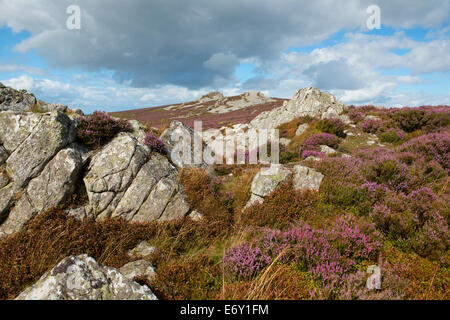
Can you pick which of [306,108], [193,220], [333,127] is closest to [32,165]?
[193,220]

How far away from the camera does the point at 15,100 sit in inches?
332

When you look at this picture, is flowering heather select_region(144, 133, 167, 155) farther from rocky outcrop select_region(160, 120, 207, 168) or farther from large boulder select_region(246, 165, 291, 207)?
large boulder select_region(246, 165, 291, 207)

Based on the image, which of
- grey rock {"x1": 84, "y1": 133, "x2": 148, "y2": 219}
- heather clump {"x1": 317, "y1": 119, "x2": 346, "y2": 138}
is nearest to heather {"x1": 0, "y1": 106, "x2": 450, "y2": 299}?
grey rock {"x1": 84, "y1": 133, "x2": 148, "y2": 219}

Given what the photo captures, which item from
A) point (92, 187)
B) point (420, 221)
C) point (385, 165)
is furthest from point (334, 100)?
point (92, 187)

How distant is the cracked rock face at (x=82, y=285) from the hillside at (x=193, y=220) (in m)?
0.02

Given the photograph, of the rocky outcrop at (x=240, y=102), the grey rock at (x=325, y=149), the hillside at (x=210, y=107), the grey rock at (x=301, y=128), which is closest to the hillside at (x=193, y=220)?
the grey rock at (x=325, y=149)

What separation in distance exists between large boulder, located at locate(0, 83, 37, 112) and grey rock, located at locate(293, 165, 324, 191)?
1027cm

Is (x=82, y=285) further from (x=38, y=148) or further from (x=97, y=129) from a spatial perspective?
(x=97, y=129)

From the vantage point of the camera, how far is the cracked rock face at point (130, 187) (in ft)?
22.0

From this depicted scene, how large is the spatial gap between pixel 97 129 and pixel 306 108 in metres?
20.8

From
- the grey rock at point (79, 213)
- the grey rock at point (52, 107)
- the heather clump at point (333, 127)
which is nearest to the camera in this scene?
the grey rock at point (79, 213)

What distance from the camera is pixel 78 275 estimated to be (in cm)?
338

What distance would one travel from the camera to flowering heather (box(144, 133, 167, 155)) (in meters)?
8.19

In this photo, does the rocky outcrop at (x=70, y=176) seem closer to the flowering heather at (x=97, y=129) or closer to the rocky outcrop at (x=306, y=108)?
the flowering heather at (x=97, y=129)
